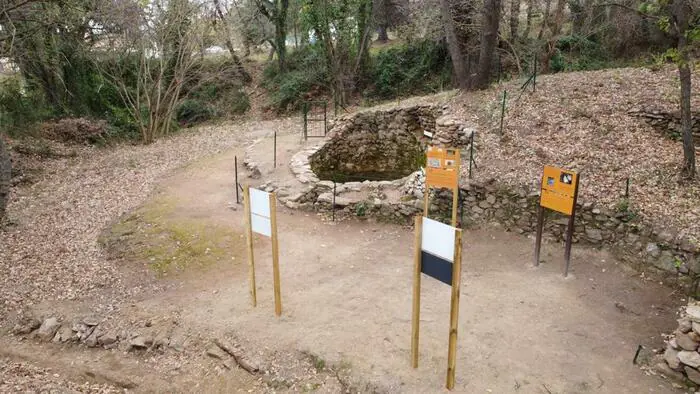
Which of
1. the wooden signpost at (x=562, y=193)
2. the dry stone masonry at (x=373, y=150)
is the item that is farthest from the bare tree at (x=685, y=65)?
the dry stone masonry at (x=373, y=150)

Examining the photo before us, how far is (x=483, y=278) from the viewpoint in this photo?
22.9ft

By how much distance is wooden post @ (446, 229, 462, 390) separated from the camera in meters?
4.00

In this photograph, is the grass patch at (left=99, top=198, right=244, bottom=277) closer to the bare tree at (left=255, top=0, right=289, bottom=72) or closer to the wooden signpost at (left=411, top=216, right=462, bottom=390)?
the wooden signpost at (left=411, top=216, right=462, bottom=390)

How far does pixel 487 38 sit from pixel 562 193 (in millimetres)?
6742

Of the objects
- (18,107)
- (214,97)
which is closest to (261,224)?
(18,107)

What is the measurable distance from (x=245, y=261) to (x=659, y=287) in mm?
6203

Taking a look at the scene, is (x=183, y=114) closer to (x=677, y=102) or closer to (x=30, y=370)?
(x=30, y=370)

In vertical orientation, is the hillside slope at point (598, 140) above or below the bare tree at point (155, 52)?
below

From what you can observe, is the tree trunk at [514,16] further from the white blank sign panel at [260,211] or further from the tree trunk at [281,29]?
the white blank sign panel at [260,211]

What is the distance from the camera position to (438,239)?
4.21 metres

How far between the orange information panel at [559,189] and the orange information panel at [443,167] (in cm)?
136

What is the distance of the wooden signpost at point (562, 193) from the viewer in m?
6.52

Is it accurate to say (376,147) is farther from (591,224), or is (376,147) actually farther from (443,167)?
(591,224)

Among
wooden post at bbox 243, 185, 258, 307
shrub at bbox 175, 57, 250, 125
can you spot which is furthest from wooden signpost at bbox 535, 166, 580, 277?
shrub at bbox 175, 57, 250, 125
